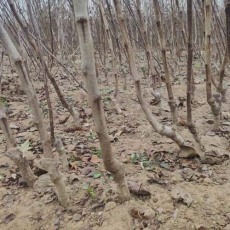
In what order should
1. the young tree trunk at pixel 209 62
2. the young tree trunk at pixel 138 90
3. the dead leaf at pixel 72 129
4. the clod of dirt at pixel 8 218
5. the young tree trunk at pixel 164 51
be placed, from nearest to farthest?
the clod of dirt at pixel 8 218 < the young tree trunk at pixel 138 90 < the young tree trunk at pixel 209 62 < the young tree trunk at pixel 164 51 < the dead leaf at pixel 72 129

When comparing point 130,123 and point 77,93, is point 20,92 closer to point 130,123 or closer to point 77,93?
point 77,93

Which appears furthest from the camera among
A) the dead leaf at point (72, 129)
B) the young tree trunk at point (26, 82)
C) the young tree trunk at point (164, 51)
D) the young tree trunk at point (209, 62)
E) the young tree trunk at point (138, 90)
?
the dead leaf at point (72, 129)

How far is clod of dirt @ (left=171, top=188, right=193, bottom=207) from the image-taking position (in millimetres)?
1325

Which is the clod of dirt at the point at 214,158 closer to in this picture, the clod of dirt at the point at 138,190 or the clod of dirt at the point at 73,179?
the clod of dirt at the point at 138,190

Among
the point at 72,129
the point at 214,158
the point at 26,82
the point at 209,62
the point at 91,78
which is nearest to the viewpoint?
the point at 91,78

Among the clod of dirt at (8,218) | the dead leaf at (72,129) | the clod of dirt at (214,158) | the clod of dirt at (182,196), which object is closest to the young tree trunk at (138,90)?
the clod of dirt at (214,158)

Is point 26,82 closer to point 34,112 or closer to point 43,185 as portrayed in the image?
point 34,112

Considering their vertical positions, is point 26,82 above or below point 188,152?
above

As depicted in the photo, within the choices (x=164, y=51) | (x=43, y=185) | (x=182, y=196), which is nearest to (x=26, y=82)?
(x=43, y=185)

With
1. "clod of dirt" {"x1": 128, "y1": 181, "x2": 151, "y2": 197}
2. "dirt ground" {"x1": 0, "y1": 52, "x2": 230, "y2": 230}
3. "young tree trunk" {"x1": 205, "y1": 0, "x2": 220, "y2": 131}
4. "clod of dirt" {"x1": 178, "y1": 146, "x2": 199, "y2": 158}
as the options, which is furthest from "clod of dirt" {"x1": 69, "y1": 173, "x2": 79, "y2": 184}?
"young tree trunk" {"x1": 205, "y1": 0, "x2": 220, "y2": 131}

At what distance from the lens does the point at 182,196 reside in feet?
4.45

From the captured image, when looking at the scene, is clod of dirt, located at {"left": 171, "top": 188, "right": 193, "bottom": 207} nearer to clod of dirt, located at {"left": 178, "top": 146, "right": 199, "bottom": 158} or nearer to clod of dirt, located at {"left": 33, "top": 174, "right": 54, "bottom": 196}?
clod of dirt, located at {"left": 178, "top": 146, "right": 199, "bottom": 158}

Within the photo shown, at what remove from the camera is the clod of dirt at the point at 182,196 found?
132 centimetres

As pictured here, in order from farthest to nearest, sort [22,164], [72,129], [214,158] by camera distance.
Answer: [72,129], [214,158], [22,164]
